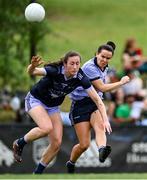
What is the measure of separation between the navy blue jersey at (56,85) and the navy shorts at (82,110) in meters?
0.39

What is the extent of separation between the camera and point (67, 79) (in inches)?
584

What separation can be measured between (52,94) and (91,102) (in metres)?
0.74

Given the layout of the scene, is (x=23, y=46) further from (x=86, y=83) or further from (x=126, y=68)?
(x=86, y=83)

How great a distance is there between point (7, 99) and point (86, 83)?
8.49m

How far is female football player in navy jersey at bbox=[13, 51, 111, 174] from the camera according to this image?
14641 mm

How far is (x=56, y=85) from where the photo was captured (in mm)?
14930

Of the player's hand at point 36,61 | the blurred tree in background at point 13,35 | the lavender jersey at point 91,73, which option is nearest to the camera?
the player's hand at point 36,61

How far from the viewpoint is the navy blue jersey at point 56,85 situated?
14758 millimetres

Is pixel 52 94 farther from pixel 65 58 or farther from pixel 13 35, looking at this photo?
pixel 13 35

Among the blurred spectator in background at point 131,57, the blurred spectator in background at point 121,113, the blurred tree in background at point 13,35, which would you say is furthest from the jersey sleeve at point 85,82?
the blurred spectator in background at point 131,57

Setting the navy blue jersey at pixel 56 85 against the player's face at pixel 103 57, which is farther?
the player's face at pixel 103 57

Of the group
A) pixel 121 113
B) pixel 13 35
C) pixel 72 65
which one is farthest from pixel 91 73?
pixel 13 35

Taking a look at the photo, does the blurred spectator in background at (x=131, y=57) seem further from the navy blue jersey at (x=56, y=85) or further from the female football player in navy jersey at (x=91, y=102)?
the navy blue jersey at (x=56, y=85)

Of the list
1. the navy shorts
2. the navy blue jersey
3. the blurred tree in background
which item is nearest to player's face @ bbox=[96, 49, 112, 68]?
the navy blue jersey
